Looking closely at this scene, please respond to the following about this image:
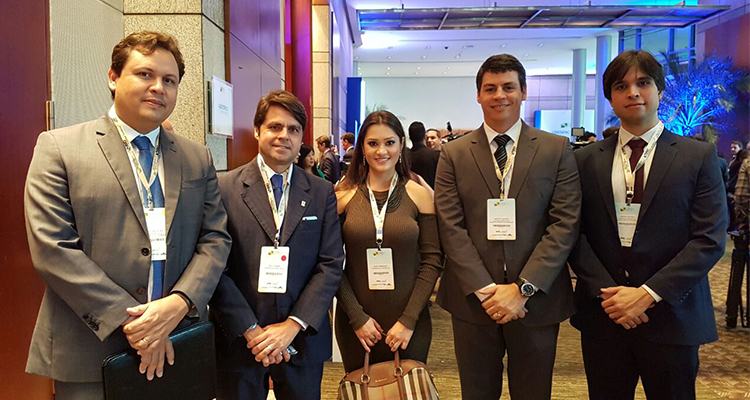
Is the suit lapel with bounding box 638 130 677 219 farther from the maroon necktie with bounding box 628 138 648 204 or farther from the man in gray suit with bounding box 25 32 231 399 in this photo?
the man in gray suit with bounding box 25 32 231 399

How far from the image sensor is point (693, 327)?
6.55 feet

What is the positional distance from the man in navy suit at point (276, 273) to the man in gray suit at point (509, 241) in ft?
1.80

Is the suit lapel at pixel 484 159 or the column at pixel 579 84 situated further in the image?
the column at pixel 579 84

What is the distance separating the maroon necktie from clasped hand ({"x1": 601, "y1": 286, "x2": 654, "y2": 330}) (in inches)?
14.4

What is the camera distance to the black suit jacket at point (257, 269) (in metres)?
1.87

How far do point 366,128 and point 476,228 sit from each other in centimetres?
65

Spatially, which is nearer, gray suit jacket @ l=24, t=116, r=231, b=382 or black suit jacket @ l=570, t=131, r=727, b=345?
gray suit jacket @ l=24, t=116, r=231, b=382

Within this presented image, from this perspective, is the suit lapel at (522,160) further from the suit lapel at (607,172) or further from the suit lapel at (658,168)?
the suit lapel at (658,168)

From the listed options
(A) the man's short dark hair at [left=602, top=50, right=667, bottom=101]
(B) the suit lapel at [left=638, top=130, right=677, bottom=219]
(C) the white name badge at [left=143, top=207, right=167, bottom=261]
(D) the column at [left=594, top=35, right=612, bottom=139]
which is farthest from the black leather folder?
(D) the column at [left=594, top=35, right=612, bottom=139]

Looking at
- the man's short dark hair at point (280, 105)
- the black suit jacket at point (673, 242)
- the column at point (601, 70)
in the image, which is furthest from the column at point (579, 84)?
the man's short dark hair at point (280, 105)

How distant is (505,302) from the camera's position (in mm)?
1985

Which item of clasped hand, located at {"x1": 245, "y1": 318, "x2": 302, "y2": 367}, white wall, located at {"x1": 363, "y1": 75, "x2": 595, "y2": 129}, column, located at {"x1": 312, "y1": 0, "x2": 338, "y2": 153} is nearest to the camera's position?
clasped hand, located at {"x1": 245, "y1": 318, "x2": 302, "y2": 367}

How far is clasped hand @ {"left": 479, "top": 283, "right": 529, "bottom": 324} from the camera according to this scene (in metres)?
1.99

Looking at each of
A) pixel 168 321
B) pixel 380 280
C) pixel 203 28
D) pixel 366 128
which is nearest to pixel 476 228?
pixel 380 280
